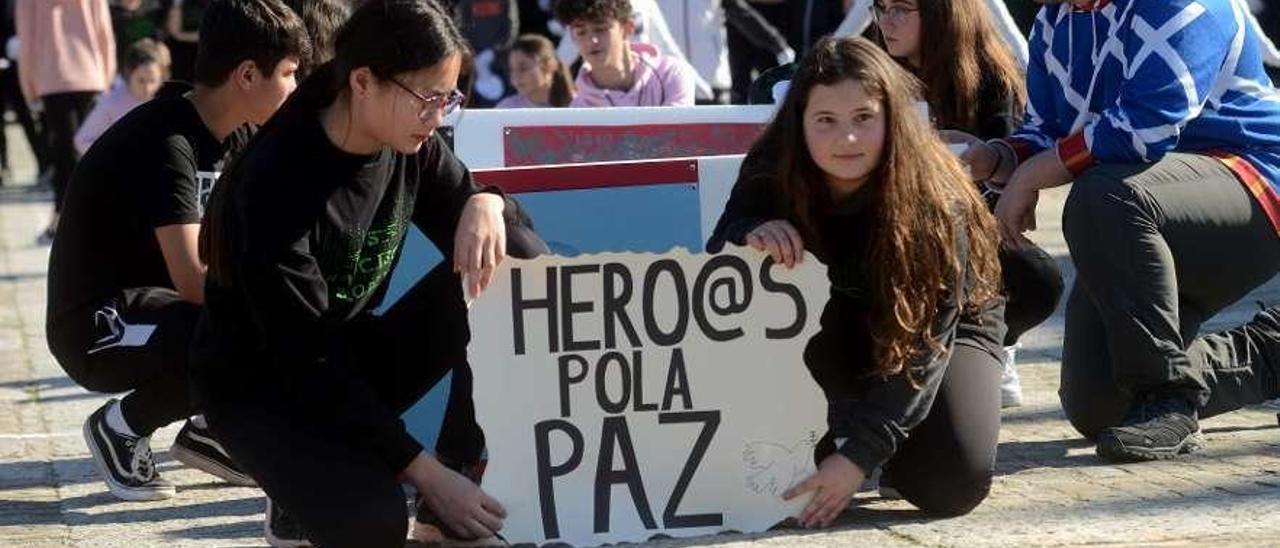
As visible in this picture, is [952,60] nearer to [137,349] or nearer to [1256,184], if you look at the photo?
[1256,184]

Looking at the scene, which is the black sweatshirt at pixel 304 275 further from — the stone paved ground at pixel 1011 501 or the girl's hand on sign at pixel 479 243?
Result: the stone paved ground at pixel 1011 501

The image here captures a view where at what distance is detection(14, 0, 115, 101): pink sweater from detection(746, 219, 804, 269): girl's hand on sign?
7.90m

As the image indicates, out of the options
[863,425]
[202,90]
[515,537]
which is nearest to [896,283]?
[863,425]

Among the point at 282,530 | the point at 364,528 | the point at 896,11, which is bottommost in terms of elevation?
the point at 282,530

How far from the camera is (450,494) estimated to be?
442cm

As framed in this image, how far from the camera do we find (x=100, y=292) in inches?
215

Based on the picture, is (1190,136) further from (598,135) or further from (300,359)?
(300,359)

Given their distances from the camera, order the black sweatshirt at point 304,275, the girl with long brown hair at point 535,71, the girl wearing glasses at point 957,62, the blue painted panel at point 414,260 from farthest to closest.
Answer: the girl with long brown hair at point 535,71 → the girl wearing glasses at point 957,62 → the blue painted panel at point 414,260 → the black sweatshirt at point 304,275

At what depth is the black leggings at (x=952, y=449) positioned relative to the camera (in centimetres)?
481

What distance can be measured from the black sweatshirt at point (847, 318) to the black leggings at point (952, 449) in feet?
0.27

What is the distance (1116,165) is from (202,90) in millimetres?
2126

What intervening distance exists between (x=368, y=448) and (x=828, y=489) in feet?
3.04

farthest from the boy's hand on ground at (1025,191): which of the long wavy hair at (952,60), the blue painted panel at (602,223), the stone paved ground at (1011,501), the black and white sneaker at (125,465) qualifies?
the black and white sneaker at (125,465)

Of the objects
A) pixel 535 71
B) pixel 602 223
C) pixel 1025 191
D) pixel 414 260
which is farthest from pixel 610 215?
pixel 535 71
